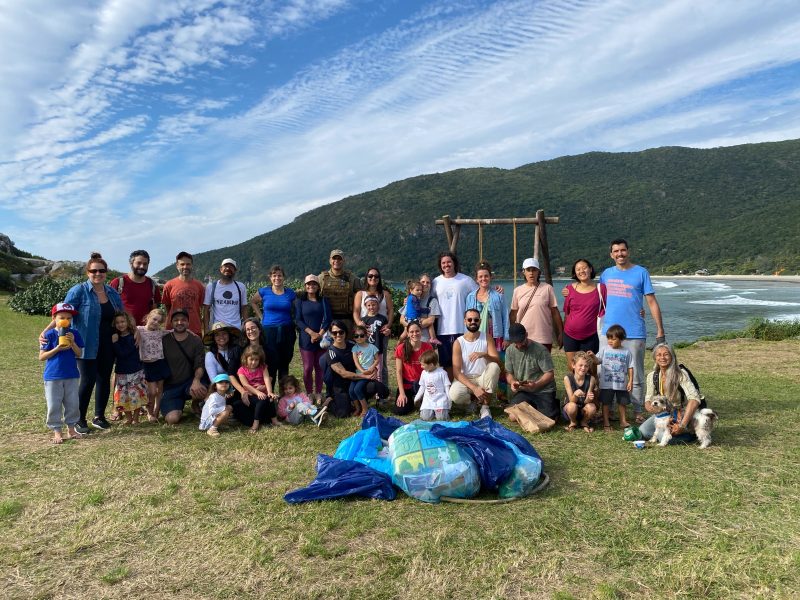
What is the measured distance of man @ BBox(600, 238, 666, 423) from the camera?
232 inches

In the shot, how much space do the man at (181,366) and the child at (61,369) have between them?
91cm

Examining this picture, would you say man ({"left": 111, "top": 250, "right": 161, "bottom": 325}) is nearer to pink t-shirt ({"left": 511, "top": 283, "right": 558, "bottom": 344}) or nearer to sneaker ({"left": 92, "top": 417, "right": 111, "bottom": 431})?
sneaker ({"left": 92, "top": 417, "right": 111, "bottom": 431})

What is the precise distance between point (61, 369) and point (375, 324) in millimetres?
3294

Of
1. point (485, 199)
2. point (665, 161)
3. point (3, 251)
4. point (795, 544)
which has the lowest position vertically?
point (795, 544)

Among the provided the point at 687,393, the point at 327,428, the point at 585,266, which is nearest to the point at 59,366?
the point at 327,428

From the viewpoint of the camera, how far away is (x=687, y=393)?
17.1 feet

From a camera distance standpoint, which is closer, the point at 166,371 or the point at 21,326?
the point at 166,371

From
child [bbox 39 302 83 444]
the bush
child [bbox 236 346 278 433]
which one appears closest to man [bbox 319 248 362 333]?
child [bbox 236 346 278 433]

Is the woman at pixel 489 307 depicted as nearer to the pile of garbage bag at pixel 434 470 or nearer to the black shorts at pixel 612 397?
the black shorts at pixel 612 397

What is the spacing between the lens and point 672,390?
5262 mm

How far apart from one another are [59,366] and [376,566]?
4.03m

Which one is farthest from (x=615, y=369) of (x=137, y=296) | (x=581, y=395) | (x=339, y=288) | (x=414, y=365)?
(x=137, y=296)

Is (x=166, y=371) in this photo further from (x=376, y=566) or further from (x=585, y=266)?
(x=585, y=266)

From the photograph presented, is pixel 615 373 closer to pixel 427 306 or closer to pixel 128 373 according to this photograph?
pixel 427 306
